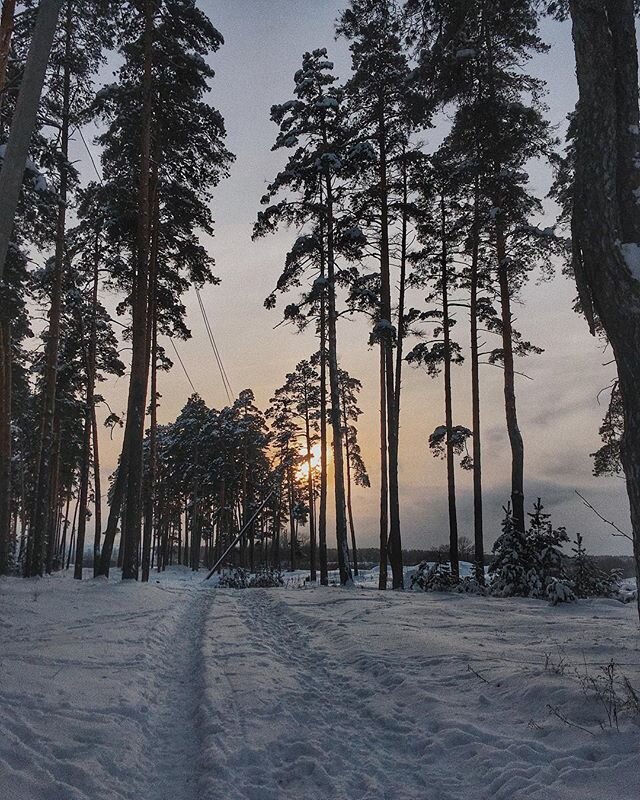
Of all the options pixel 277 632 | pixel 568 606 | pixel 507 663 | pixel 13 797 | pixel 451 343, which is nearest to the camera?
pixel 13 797

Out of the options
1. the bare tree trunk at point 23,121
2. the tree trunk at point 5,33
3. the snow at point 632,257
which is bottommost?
the snow at point 632,257

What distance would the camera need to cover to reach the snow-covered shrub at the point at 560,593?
10.7 meters

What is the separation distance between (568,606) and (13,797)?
10179 mm

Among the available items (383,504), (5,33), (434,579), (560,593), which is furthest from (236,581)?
(5,33)

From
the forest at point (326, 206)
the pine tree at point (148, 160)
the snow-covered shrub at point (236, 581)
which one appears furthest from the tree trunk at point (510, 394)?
the snow-covered shrub at point (236, 581)

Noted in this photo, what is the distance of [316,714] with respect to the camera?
4.17 metres

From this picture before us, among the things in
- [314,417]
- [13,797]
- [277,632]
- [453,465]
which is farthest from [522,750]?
[314,417]

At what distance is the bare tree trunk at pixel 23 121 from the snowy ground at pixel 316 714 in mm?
3976

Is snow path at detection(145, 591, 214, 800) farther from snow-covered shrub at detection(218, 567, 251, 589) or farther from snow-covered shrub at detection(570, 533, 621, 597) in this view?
snow-covered shrub at detection(218, 567, 251, 589)

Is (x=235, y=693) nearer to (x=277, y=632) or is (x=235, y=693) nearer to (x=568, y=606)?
(x=277, y=632)

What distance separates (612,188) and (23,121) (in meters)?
5.80

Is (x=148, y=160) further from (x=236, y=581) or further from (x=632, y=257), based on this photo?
(x=236, y=581)

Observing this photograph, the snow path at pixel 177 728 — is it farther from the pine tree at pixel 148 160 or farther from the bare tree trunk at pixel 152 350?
the bare tree trunk at pixel 152 350

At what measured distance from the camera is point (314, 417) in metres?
32.1
